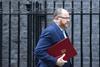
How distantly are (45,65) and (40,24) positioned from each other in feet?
10.6

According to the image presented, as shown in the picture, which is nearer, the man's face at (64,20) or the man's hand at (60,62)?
the man's hand at (60,62)

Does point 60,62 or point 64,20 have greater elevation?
point 64,20

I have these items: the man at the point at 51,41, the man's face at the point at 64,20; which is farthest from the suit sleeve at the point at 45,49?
the man's face at the point at 64,20

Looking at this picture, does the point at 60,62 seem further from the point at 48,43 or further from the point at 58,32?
the point at 58,32

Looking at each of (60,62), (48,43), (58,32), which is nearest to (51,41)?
(48,43)

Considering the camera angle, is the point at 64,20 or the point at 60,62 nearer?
the point at 60,62

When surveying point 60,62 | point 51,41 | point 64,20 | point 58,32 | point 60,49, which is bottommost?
point 60,62

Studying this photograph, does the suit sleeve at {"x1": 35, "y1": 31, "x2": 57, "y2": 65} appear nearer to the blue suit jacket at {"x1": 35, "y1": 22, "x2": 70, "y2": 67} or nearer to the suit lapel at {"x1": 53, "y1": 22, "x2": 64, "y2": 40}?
the blue suit jacket at {"x1": 35, "y1": 22, "x2": 70, "y2": 67}

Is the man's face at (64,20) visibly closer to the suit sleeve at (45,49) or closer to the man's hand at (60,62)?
the suit sleeve at (45,49)

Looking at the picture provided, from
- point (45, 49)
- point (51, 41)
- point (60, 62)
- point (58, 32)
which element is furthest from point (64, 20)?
point (60, 62)

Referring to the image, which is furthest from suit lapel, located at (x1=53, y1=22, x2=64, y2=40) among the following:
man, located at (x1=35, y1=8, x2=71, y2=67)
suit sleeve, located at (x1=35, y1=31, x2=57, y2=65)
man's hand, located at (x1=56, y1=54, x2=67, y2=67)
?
man's hand, located at (x1=56, y1=54, x2=67, y2=67)

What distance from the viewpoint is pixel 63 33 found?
7.85 meters

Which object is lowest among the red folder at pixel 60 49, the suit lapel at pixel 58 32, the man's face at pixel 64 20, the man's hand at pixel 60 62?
the man's hand at pixel 60 62

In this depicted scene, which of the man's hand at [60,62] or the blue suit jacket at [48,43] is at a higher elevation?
the blue suit jacket at [48,43]
